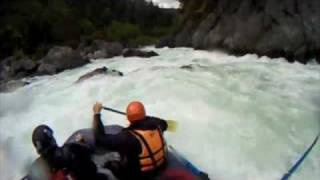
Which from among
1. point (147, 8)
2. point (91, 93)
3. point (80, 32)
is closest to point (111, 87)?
point (91, 93)

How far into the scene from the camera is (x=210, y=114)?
8.41 m

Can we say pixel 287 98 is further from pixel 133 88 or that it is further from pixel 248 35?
pixel 248 35

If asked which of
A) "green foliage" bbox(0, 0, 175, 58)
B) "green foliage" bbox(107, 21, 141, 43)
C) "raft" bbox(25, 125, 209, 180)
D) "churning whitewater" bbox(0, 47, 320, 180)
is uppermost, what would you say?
"raft" bbox(25, 125, 209, 180)

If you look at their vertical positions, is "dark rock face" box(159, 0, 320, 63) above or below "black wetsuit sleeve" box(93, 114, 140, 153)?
below

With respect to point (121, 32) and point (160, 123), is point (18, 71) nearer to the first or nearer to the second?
point (160, 123)

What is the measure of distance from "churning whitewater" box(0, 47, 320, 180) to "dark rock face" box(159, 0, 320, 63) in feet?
11.7

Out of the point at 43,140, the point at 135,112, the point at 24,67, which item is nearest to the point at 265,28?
the point at 24,67

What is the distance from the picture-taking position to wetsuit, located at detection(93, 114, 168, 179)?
513 cm

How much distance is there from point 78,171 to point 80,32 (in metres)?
37.3

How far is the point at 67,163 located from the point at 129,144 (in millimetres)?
680

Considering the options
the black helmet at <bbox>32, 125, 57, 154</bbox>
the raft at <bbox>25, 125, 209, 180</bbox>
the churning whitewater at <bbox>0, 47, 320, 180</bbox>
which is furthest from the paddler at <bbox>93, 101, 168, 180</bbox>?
the churning whitewater at <bbox>0, 47, 320, 180</bbox>

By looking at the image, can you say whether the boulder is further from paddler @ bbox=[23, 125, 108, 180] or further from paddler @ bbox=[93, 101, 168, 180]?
paddler @ bbox=[23, 125, 108, 180]

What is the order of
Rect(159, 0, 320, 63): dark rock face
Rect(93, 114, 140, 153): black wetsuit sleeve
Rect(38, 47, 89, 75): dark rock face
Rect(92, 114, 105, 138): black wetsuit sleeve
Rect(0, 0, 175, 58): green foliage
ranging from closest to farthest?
Rect(93, 114, 140, 153): black wetsuit sleeve < Rect(92, 114, 105, 138): black wetsuit sleeve < Rect(159, 0, 320, 63): dark rock face < Rect(38, 47, 89, 75): dark rock face < Rect(0, 0, 175, 58): green foliage

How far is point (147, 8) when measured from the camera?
197 feet
